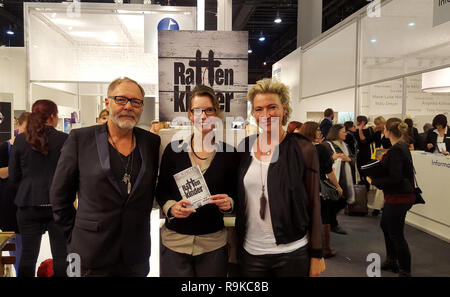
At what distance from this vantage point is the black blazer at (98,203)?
137 cm

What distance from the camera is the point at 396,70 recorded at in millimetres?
4875

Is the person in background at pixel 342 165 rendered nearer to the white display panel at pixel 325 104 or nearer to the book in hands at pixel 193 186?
the book in hands at pixel 193 186

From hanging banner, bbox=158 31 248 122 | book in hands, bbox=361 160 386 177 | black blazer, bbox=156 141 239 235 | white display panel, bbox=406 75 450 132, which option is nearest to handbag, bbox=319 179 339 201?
book in hands, bbox=361 160 386 177

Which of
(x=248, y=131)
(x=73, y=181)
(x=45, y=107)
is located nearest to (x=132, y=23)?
(x=45, y=107)

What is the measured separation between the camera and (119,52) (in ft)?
A: 15.3

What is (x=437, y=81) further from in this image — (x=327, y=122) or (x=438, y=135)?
(x=327, y=122)

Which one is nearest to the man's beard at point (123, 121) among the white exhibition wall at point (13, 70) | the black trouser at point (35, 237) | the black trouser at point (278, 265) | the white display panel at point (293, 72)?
the black trouser at point (278, 265)

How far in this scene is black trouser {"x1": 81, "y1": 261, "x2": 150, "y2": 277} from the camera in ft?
4.59

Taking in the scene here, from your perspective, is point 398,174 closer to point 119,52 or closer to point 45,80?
point 119,52

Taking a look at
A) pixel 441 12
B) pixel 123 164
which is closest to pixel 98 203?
pixel 123 164

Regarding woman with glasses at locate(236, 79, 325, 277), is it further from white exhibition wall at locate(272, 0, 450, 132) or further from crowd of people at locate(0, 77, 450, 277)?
white exhibition wall at locate(272, 0, 450, 132)

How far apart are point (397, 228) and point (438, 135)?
2.50 metres

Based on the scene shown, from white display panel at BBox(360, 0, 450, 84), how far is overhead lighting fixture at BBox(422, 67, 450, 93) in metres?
1.21

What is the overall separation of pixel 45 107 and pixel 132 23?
100 inches
